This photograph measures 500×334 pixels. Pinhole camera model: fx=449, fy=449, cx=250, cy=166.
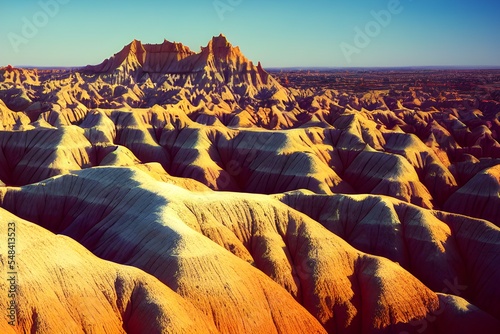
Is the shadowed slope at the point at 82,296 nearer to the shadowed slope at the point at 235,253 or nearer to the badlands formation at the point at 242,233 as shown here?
the badlands formation at the point at 242,233

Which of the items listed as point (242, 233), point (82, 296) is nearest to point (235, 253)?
point (242, 233)

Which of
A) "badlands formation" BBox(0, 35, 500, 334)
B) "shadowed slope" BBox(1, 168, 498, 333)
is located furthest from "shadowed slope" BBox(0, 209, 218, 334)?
"shadowed slope" BBox(1, 168, 498, 333)

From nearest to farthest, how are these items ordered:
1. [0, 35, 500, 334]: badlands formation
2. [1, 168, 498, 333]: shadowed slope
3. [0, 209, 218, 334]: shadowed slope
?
[0, 209, 218, 334]: shadowed slope, [0, 35, 500, 334]: badlands formation, [1, 168, 498, 333]: shadowed slope

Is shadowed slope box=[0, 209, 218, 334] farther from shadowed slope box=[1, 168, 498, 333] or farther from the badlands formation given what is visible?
shadowed slope box=[1, 168, 498, 333]

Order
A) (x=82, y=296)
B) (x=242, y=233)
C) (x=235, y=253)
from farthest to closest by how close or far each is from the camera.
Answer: (x=242, y=233) < (x=235, y=253) < (x=82, y=296)

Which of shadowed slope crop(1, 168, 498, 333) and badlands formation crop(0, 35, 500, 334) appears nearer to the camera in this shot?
badlands formation crop(0, 35, 500, 334)

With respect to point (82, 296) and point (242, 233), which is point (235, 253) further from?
point (82, 296)

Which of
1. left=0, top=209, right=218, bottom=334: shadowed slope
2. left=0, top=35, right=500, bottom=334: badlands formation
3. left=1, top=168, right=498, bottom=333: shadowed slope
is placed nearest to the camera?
left=0, top=209, right=218, bottom=334: shadowed slope

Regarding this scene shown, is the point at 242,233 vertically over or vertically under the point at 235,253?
over
